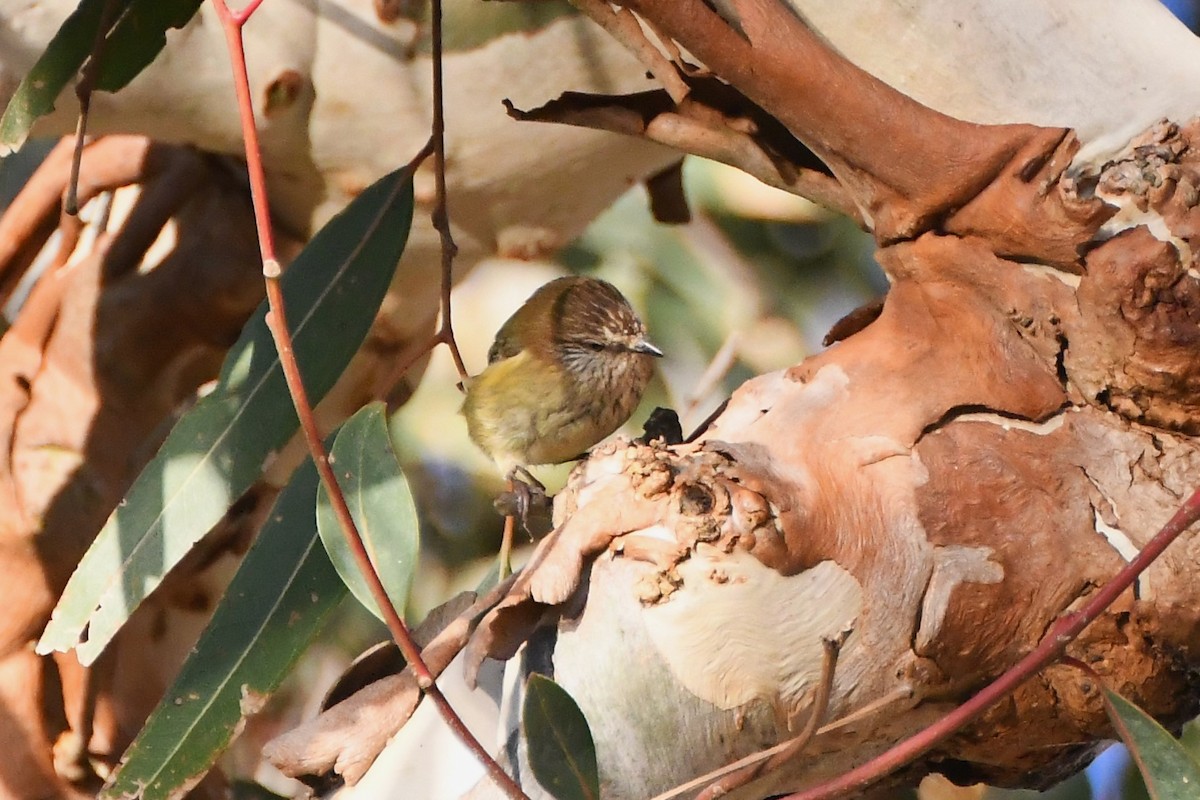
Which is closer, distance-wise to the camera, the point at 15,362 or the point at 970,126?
the point at 970,126

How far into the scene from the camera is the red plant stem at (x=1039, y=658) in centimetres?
69

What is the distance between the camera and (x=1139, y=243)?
85cm

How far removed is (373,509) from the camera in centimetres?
87

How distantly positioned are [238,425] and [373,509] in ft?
1.04

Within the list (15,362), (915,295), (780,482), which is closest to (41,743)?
(15,362)

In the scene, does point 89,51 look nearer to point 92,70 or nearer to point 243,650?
point 92,70

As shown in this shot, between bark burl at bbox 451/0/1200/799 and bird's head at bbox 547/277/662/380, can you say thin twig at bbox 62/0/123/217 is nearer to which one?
bark burl at bbox 451/0/1200/799

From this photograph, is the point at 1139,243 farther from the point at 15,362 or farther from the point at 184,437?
the point at 15,362

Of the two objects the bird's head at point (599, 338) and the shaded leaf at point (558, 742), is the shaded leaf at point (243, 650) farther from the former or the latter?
the bird's head at point (599, 338)

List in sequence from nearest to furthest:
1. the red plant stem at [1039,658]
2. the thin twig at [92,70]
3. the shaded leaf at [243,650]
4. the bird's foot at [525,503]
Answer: the red plant stem at [1039,658] < the shaded leaf at [243,650] < the thin twig at [92,70] < the bird's foot at [525,503]

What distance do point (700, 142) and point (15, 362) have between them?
100 cm

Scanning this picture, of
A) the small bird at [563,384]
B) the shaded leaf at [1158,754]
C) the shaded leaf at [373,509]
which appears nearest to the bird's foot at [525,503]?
the small bird at [563,384]

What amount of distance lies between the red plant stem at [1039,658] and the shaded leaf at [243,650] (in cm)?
50

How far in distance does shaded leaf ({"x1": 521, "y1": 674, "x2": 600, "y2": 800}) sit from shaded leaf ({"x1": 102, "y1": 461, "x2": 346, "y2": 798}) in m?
0.33
